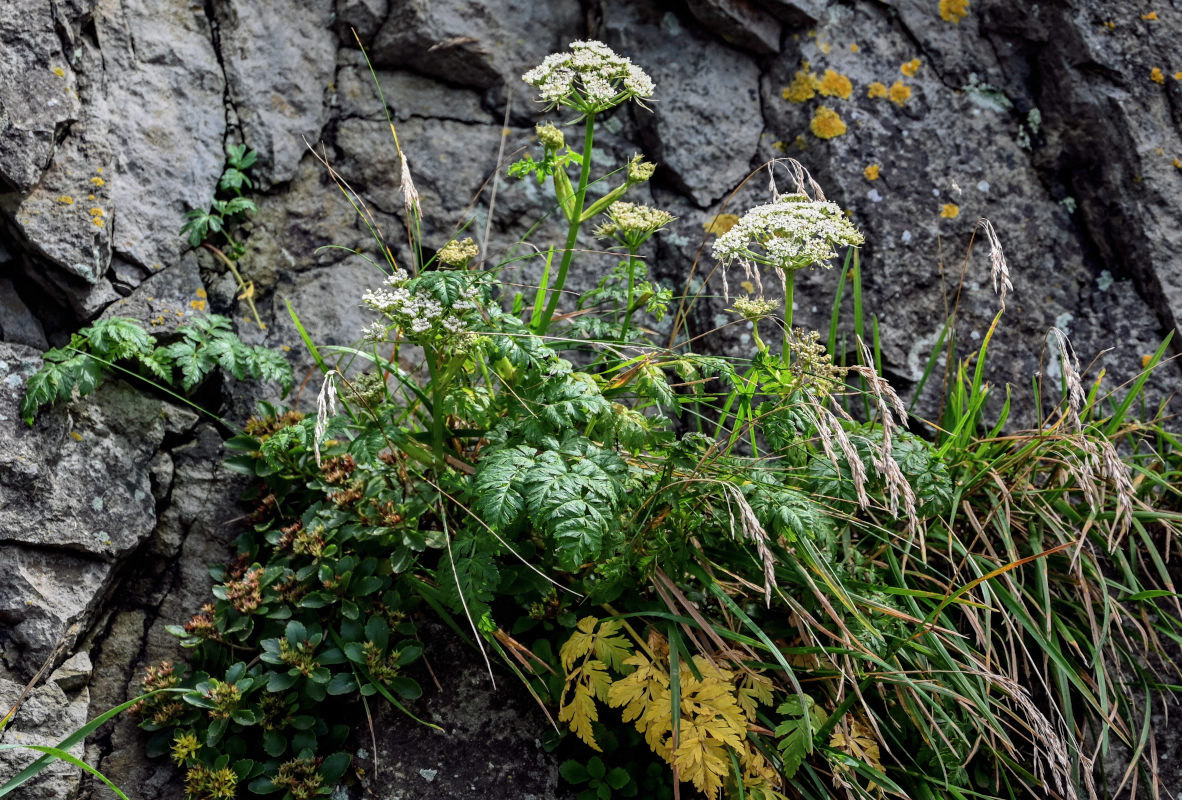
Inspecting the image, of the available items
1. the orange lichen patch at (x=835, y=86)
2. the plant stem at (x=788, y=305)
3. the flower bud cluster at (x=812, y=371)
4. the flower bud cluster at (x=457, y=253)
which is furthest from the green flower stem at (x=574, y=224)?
the orange lichen patch at (x=835, y=86)

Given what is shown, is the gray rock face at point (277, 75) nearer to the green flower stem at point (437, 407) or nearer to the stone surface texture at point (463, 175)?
the stone surface texture at point (463, 175)

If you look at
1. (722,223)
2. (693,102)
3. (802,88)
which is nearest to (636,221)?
(722,223)

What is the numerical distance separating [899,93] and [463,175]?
6.54ft

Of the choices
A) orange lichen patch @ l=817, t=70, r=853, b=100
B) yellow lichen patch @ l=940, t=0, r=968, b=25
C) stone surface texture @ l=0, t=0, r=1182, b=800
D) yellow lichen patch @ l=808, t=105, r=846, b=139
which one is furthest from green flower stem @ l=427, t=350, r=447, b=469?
yellow lichen patch @ l=940, t=0, r=968, b=25

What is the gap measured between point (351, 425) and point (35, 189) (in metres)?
1.44

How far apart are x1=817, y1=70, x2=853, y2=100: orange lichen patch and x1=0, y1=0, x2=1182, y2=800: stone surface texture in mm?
12

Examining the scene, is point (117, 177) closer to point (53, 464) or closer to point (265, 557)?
point (53, 464)

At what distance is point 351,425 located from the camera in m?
2.46

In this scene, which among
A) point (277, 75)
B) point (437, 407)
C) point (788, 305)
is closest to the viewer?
point (437, 407)

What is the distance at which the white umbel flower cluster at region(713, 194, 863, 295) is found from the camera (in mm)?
2340

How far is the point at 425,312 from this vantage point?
7.25 ft

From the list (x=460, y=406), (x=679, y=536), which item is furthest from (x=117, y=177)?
(x=679, y=536)

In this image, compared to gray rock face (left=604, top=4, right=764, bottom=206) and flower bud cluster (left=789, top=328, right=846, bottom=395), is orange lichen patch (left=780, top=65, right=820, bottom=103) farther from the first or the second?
flower bud cluster (left=789, top=328, right=846, bottom=395)

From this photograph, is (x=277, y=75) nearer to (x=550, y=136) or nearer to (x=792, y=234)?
(x=550, y=136)
